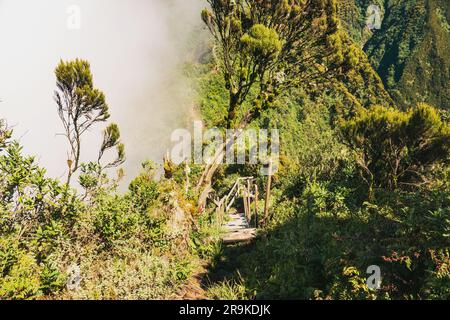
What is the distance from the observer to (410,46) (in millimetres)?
52531

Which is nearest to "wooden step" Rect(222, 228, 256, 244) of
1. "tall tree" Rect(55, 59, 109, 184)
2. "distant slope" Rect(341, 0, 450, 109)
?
"tall tree" Rect(55, 59, 109, 184)

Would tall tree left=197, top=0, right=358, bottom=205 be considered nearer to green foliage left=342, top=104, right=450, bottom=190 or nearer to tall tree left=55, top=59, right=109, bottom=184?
green foliage left=342, top=104, right=450, bottom=190

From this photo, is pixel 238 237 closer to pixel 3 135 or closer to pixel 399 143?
pixel 399 143

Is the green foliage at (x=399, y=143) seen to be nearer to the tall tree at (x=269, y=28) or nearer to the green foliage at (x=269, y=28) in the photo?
the green foliage at (x=269, y=28)

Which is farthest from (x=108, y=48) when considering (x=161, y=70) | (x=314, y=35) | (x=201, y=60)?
(x=314, y=35)

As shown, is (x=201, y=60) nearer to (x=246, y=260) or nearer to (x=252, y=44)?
(x=252, y=44)

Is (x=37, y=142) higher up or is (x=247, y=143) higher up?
(x=37, y=142)

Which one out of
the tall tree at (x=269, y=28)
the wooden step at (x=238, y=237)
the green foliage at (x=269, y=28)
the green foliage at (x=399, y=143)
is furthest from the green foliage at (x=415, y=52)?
the wooden step at (x=238, y=237)

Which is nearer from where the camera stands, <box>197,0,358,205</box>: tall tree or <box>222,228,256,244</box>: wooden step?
<box>222,228,256,244</box>: wooden step

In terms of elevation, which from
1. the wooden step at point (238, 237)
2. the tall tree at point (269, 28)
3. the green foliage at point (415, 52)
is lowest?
the wooden step at point (238, 237)

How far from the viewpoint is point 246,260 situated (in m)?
8.49

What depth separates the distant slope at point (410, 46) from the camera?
4681cm

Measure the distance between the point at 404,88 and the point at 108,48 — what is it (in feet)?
147

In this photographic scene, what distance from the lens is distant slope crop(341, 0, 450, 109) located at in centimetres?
4681
